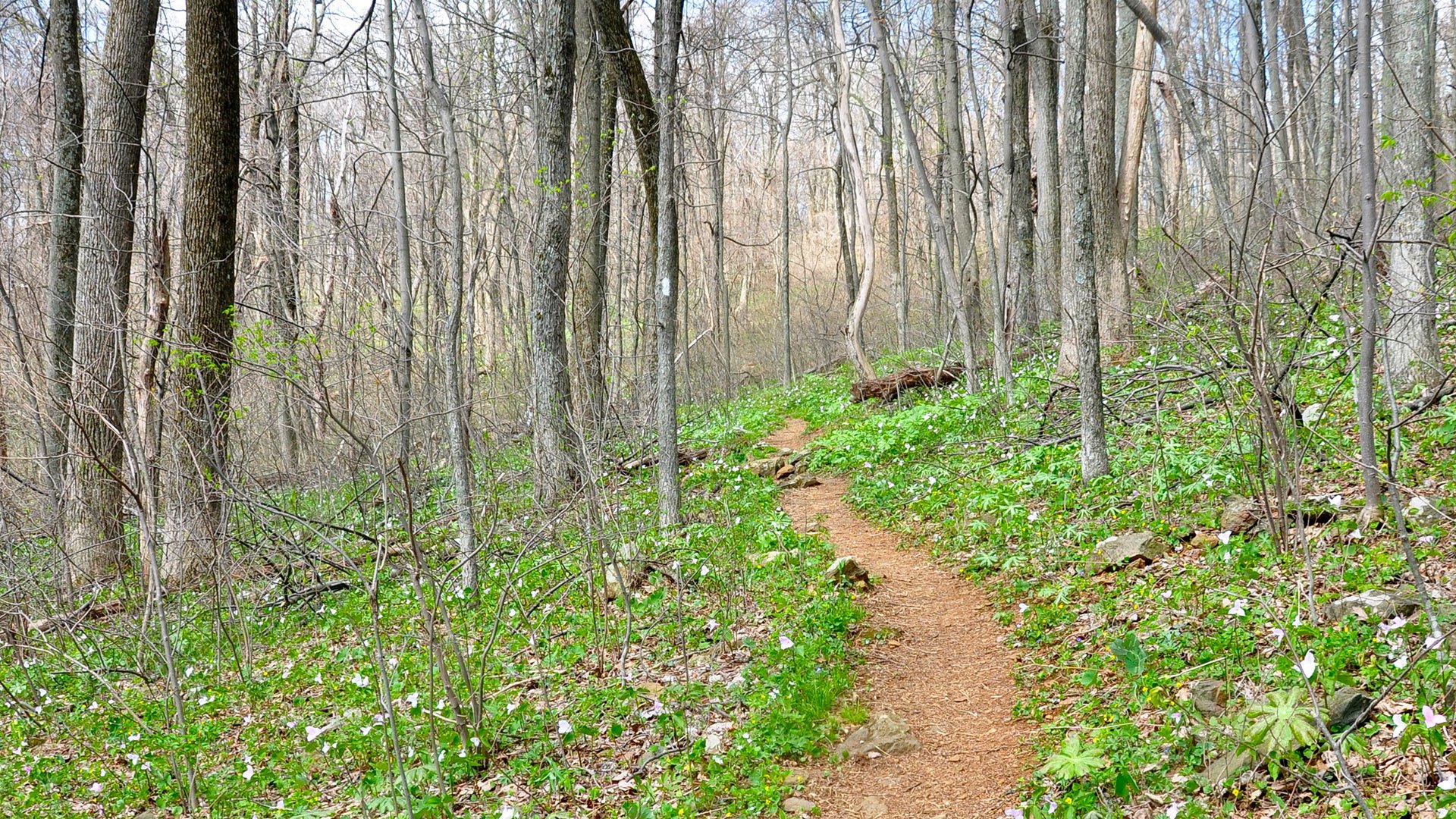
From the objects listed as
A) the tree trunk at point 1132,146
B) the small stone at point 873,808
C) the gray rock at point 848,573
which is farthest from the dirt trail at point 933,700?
the tree trunk at point 1132,146

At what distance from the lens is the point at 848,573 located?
598 cm

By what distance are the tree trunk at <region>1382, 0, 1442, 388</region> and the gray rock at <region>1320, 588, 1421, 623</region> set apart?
2324mm

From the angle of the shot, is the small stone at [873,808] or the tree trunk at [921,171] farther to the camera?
the tree trunk at [921,171]

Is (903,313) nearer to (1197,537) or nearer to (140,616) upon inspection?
(1197,537)

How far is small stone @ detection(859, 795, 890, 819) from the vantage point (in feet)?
12.0

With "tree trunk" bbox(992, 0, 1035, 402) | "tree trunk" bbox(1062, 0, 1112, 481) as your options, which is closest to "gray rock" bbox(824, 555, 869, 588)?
"tree trunk" bbox(1062, 0, 1112, 481)

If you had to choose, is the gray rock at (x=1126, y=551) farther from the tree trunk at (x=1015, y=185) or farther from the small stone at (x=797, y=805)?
the tree trunk at (x=1015, y=185)

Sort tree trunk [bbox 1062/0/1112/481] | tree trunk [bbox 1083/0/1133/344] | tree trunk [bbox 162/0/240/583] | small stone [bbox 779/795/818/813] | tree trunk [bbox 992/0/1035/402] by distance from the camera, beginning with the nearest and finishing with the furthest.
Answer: small stone [bbox 779/795/818/813] → tree trunk [bbox 1062/0/1112/481] → tree trunk [bbox 162/0/240/583] → tree trunk [bbox 1083/0/1133/344] → tree trunk [bbox 992/0/1035/402]

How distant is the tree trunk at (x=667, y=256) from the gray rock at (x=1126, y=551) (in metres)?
3.31

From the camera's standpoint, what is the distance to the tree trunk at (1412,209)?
5.29 meters

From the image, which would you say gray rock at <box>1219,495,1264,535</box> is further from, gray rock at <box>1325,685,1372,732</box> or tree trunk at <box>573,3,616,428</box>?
tree trunk at <box>573,3,616,428</box>

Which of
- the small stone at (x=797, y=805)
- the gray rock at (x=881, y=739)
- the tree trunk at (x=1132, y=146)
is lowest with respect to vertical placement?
the small stone at (x=797, y=805)

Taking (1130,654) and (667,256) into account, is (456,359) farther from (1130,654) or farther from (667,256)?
(1130,654)

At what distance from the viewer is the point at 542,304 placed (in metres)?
8.27
